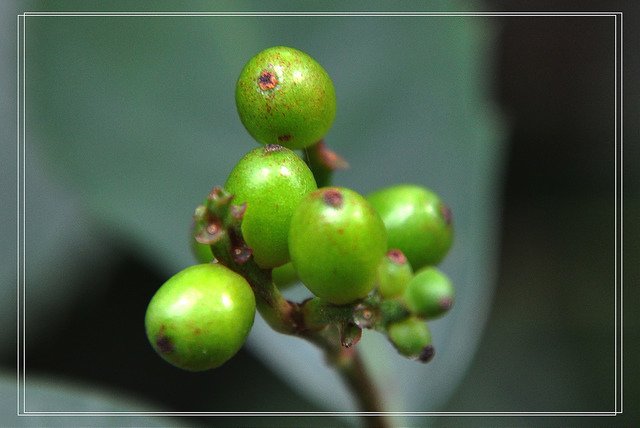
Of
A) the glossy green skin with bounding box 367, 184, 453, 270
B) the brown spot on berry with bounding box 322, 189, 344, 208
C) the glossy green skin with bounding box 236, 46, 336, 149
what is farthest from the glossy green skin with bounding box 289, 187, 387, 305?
the glossy green skin with bounding box 367, 184, 453, 270

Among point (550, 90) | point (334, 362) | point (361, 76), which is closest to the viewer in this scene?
point (334, 362)

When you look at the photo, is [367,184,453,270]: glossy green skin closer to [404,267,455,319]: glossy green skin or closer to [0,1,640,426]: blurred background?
[404,267,455,319]: glossy green skin

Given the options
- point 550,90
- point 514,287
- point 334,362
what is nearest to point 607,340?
point 514,287

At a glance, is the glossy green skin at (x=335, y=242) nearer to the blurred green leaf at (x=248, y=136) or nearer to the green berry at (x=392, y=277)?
the green berry at (x=392, y=277)

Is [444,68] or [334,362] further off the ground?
[444,68]

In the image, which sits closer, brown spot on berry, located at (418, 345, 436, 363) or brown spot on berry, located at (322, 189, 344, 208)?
brown spot on berry, located at (322, 189, 344, 208)

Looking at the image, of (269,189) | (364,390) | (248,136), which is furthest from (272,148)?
(248,136)

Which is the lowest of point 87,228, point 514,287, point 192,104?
point 514,287

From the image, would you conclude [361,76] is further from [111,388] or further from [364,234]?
[364,234]
